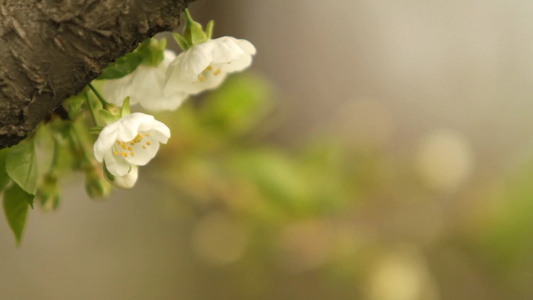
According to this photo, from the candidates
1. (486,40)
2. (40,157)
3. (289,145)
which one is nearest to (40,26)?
(40,157)

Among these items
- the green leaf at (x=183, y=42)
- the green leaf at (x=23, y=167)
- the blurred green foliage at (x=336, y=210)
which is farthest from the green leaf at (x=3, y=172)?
the blurred green foliage at (x=336, y=210)

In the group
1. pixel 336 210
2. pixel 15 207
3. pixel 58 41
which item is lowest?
pixel 336 210

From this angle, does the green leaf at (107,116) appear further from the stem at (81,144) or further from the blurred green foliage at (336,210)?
the blurred green foliage at (336,210)

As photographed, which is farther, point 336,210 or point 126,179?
point 336,210

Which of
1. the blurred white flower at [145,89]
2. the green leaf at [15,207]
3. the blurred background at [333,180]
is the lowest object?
the blurred background at [333,180]

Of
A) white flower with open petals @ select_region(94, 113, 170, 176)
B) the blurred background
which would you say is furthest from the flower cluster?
the blurred background

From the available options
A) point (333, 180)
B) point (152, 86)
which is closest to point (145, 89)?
point (152, 86)

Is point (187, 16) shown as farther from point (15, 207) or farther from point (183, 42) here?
point (15, 207)
